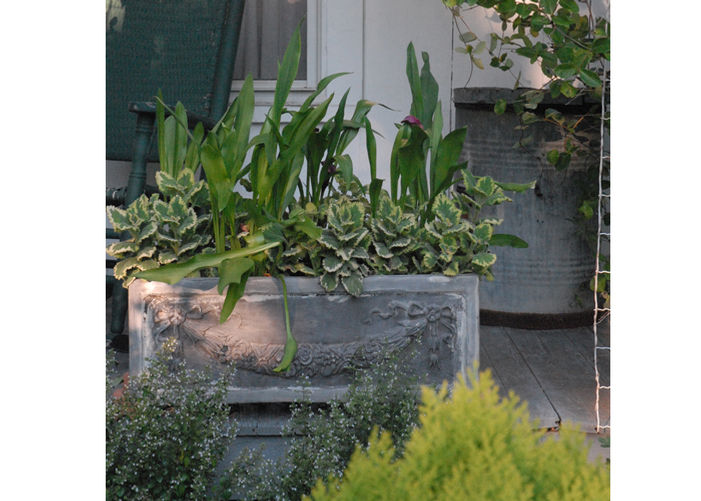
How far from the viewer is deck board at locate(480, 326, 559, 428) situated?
1842mm

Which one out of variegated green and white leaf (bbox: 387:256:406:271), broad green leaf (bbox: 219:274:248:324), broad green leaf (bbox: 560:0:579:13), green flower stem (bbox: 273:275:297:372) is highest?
broad green leaf (bbox: 560:0:579:13)

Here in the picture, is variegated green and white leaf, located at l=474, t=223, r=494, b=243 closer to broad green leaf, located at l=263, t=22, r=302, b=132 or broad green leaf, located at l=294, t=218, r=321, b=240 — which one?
broad green leaf, located at l=294, t=218, r=321, b=240

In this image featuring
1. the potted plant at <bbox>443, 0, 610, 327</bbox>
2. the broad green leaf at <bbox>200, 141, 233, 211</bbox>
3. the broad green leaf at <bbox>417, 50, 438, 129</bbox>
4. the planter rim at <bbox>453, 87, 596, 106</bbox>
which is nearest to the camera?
the broad green leaf at <bbox>200, 141, 233, 211</bbox>

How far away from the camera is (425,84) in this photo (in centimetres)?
177

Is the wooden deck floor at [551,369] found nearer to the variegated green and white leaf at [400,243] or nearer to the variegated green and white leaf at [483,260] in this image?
the variegated green and white leaf at [483,260]

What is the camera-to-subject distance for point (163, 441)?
1341 millimetres

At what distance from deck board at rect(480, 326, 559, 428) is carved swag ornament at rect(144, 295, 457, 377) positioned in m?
0.36

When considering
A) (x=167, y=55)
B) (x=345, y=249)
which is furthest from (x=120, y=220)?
(x=167, y=55)

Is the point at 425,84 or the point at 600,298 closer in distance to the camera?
the point at 425,84

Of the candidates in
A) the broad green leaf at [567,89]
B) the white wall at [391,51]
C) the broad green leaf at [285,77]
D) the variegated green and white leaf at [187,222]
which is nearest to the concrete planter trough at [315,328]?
the variegated green and white leaf at [187,222]

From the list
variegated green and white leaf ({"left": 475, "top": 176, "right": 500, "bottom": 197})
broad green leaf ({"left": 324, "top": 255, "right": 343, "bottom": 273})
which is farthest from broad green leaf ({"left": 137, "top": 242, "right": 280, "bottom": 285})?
variegated green and white leaf ({"left": 475, "top": 176, "right": 500, "bottom": 197})
